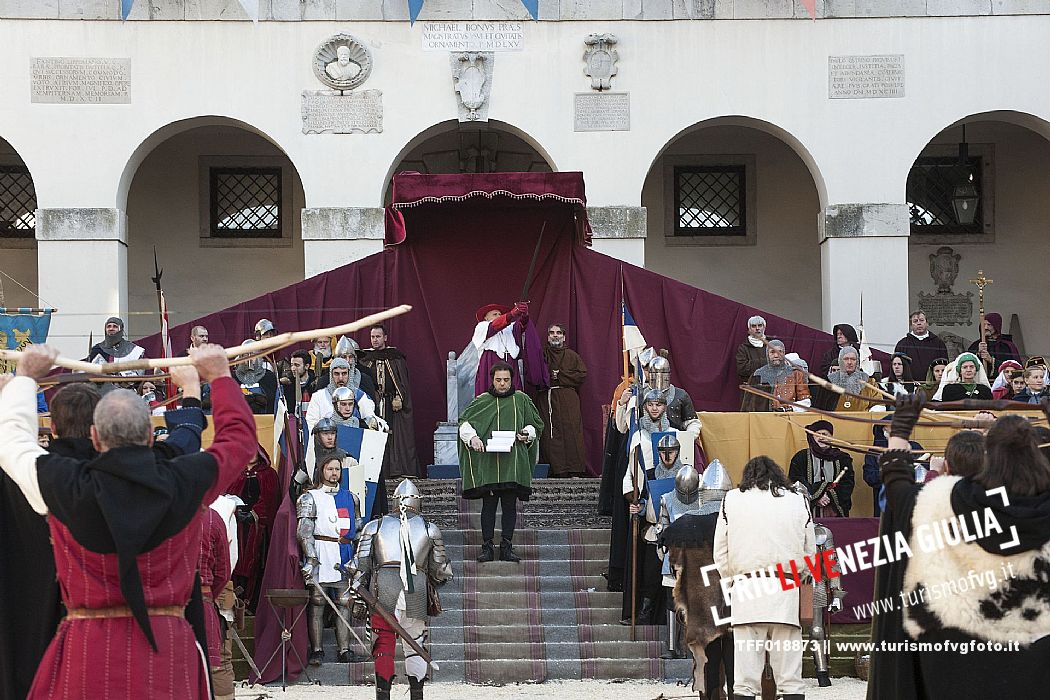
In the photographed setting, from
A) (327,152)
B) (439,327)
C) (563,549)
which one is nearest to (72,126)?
(327,152)

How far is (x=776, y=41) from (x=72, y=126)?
7.85 m

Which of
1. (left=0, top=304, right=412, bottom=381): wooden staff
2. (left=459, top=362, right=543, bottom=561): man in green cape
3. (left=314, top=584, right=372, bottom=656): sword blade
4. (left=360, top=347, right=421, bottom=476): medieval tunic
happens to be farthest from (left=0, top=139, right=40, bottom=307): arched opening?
(left=0, top=304, right=412, bottom=381): wooden staff

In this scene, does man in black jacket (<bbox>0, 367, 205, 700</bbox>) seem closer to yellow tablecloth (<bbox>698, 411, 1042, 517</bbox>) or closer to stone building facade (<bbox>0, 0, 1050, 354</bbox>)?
yellow tablecloth (<bbox>698, 411, 1042, 517</bbox>)

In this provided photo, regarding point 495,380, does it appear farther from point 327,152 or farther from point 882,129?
point 882,129

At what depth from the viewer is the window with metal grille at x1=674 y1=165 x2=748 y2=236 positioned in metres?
18.9

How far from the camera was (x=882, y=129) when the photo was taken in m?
16.3

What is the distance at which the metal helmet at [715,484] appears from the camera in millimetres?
10125

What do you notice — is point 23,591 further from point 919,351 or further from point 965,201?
point 965,201

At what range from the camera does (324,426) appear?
11703mm

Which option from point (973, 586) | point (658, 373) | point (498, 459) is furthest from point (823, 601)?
point (973, 586)

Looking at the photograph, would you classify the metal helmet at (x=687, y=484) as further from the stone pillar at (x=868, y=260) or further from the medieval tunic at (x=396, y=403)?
the stone pillar at (x=868, y=260)

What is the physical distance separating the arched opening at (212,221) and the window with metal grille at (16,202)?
126 cm

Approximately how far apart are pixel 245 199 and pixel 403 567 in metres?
10.5

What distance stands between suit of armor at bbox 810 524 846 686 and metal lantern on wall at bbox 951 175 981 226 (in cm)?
810
